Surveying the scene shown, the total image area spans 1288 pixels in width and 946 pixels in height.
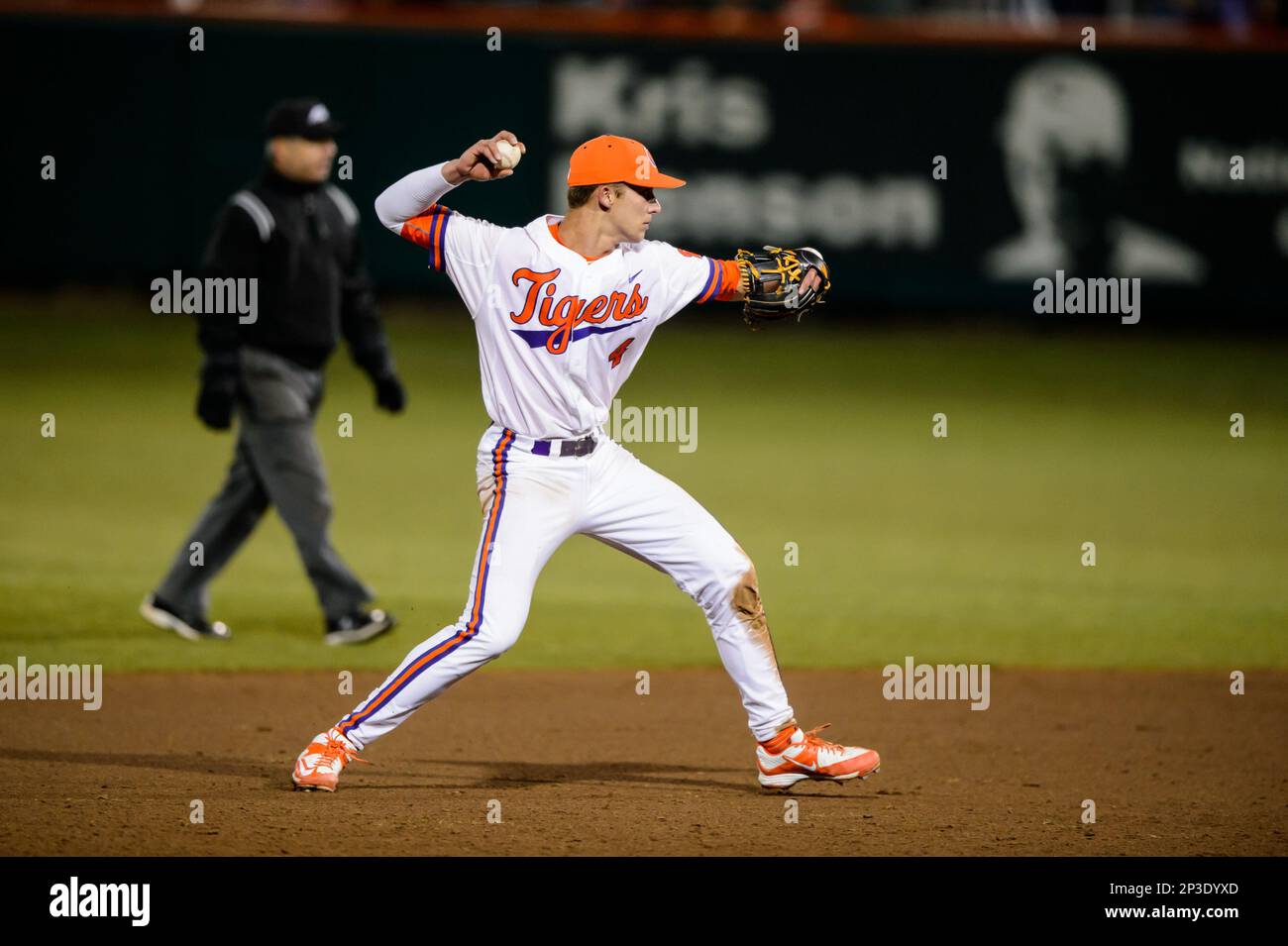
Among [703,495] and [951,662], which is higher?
[703,495]

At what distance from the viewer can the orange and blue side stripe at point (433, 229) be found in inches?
A: 237

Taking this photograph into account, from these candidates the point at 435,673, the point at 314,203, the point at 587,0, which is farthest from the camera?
the point at 587,0

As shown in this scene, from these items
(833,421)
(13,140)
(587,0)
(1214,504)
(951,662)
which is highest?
(587,0)

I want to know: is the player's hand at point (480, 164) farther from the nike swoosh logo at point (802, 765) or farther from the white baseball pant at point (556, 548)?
the nike swoosh logo at point (802, 765)

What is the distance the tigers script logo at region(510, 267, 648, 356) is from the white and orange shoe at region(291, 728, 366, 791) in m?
1.54

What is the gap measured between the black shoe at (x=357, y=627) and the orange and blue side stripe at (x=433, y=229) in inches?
117

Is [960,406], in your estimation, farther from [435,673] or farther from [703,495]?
[435,673]

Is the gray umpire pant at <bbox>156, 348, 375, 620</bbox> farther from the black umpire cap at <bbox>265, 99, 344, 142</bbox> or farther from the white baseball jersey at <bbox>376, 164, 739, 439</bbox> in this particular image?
the white baseball jersey at <bbox>376, 164, 739, 439</bbox>

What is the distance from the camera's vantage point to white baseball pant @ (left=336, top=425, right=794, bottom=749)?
590 centimetres

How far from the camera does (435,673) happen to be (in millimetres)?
5895

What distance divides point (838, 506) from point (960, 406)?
4683mm

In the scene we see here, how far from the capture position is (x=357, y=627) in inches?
339

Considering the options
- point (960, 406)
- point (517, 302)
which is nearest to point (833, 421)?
point (960, 406)

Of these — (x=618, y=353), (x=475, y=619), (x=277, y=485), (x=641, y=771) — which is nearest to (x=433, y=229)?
(x=618, y=353)
